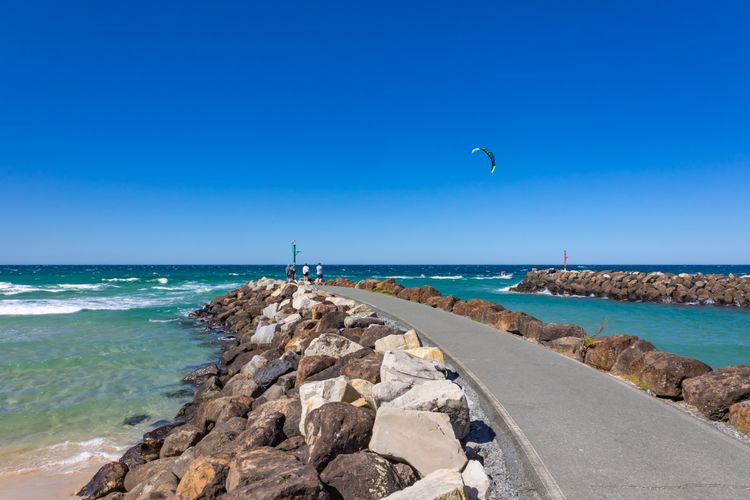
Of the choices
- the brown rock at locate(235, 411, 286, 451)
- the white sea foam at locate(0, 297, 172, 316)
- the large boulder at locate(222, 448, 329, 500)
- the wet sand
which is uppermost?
the large boulder at locate(222, 448, 329, 500)

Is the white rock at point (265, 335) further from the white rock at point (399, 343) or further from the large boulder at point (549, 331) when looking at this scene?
the large boulder at point (549, 331)

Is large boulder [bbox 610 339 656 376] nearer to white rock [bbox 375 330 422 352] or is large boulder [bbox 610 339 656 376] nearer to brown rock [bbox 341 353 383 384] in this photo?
white rock [bbox 375 330 422 352]

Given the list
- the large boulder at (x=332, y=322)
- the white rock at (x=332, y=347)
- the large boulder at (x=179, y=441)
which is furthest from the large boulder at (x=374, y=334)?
the large boulder at (x=179, y=441)

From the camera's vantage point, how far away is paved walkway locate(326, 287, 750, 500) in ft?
11.9

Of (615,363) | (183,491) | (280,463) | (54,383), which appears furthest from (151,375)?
(615,363)

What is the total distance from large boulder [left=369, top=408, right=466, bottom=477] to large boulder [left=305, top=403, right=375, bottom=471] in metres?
0.21

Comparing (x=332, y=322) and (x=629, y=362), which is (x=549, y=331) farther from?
(x=332, y=322)

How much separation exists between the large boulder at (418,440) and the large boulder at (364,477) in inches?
4.1

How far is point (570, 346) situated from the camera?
8.55 m

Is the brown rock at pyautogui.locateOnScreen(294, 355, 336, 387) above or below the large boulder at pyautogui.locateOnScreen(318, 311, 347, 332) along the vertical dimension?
below

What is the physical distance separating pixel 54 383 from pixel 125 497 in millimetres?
7167

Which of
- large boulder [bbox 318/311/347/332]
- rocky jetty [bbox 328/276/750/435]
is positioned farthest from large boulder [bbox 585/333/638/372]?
large boulder [bbox 318/311/347/332]

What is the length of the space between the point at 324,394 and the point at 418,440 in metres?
1.53

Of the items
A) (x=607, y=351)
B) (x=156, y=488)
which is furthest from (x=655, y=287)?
(x=156, y=488)
